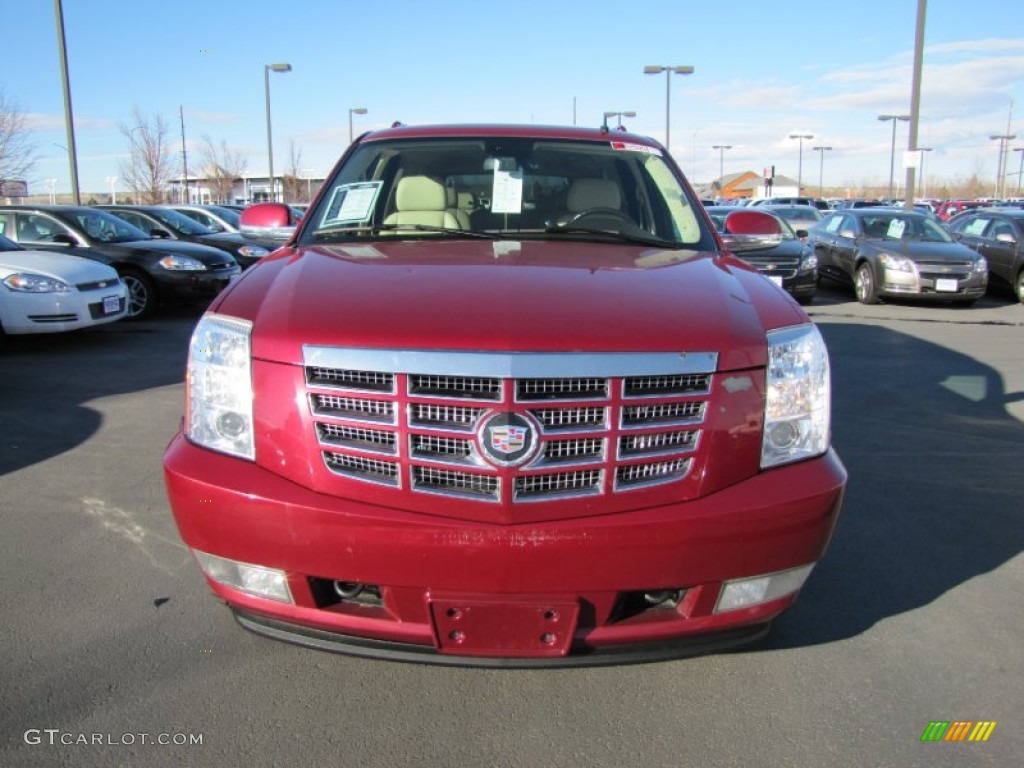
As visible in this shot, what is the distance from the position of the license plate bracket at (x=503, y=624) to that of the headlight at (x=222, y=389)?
2.34ft

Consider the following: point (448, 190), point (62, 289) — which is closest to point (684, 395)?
point (448, 190)

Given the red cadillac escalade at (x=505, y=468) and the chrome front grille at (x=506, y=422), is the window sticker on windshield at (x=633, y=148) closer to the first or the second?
the red cadillac escalade at (x=505, y=468)

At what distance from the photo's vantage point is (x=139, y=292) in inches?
443

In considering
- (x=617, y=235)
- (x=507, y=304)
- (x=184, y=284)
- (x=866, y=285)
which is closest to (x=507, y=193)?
(x=617, y=235)

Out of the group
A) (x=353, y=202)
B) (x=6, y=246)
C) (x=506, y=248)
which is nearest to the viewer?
(x=506, y=248)

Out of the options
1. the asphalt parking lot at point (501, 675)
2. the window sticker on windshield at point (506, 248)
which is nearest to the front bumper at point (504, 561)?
the asphalt parking lot at point (501, 675)

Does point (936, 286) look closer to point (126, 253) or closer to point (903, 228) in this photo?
point (903, 228)

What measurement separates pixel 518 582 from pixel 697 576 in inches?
19.5

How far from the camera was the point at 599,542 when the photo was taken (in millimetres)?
2184

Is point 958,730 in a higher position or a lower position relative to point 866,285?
lower

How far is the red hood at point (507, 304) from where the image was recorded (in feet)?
7.43

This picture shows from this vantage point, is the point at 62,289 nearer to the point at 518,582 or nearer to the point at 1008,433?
Answer: the point at 518,582

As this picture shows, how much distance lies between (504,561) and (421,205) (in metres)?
2.10

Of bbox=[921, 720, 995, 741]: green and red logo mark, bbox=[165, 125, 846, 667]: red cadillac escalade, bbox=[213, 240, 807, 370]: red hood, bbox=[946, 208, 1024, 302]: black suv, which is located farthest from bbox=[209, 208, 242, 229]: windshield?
bbox=[921, 720, 995, 741]: green and red logo mark
